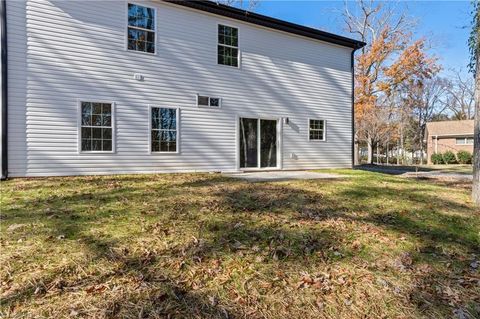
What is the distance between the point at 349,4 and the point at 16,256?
2951cm

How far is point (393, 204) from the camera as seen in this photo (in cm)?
556

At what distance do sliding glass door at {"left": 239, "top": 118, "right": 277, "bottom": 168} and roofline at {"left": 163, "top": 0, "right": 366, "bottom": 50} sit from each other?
3.43 m

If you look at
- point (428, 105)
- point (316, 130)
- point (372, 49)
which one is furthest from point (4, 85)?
point (428, 105)

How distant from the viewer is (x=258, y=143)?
38.8 ft

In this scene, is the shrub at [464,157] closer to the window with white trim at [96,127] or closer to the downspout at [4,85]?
the window with white trim at [96,127]

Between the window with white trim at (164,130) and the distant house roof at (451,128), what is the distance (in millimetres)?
29659

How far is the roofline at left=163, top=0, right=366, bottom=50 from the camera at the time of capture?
405 inches

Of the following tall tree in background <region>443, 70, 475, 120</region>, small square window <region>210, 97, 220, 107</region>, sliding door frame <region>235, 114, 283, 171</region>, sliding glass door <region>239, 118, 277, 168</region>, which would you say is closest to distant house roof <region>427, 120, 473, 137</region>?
tall tree in background <region>443, 70, 475, 120</region>

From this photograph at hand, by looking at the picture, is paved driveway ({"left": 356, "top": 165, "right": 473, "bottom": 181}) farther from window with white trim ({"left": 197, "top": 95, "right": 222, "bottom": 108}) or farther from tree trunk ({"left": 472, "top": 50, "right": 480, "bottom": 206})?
window with white trim ({"left": 197, "top": 95, "right": 222, "bottom": 108})

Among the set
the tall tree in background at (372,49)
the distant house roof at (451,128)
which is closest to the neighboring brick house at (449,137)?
the distant house roof at (451,128)

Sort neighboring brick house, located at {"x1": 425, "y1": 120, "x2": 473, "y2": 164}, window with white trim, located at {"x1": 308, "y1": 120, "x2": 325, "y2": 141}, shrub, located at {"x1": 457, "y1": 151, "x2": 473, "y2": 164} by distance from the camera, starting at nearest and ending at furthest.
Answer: window with white trim, located at {"x1": 308, "y1": 120, "x2": 325, "y2": 141}
shrub, located at {"x1": 457, "y1": 151, "x2": 473, "y2": 164}
neighboring brick house, located at {"x1": 425, "y1": 120, "x2": 473, "y2": 164}

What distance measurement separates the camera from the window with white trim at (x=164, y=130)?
9.88 metres

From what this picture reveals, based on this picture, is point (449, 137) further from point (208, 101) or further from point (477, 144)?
A: point (477, 144)

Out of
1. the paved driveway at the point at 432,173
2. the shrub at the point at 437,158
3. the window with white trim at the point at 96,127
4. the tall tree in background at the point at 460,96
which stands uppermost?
the tall tree in background at the point at 460,96
